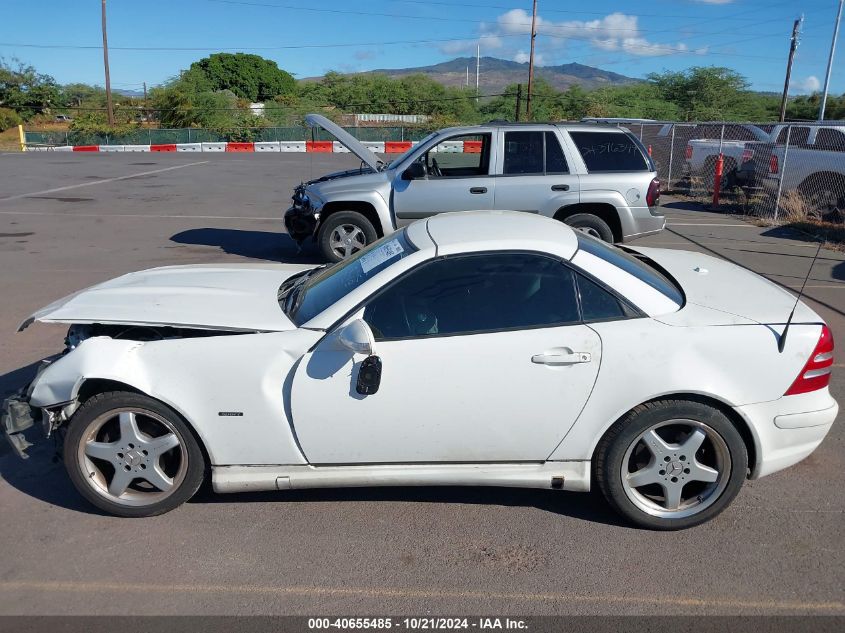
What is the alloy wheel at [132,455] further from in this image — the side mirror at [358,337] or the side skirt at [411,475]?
the side mirror at [358,337]

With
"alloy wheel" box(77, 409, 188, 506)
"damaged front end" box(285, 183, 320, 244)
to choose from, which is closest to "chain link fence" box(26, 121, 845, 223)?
"damaged front end" box(285, 183, 320, 244)

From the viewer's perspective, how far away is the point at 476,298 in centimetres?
372

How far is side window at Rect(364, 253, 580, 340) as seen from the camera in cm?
367

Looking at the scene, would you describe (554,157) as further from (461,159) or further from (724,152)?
(724,152)

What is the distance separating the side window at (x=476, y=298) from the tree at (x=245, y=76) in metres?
94.2

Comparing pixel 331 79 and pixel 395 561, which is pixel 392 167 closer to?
pixel 395 561

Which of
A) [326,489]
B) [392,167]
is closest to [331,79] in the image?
[392,167]

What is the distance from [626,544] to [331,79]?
78.7 m

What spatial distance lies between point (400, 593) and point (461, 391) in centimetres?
97

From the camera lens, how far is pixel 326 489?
13.6ft

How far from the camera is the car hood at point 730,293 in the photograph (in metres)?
3.79

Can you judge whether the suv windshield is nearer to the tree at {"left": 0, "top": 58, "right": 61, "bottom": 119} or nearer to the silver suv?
the silver suv

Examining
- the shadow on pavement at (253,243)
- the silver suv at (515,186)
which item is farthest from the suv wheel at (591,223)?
the shadow on pavement at (253,243)

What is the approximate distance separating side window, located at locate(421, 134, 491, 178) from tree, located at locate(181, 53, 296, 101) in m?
87.7
